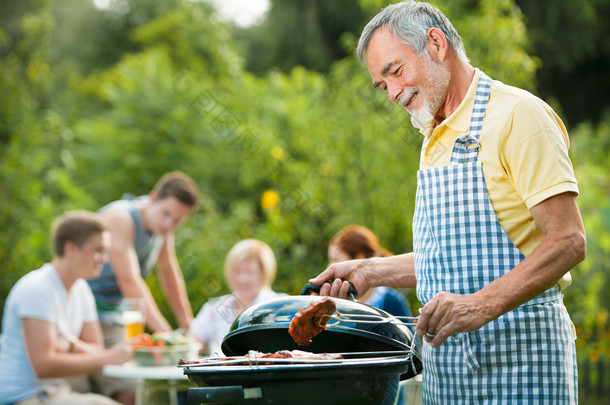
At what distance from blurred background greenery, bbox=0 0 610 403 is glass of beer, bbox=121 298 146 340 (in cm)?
177

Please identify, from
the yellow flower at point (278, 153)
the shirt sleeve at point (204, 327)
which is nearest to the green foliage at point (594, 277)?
the yellow flower at point (278, 153)

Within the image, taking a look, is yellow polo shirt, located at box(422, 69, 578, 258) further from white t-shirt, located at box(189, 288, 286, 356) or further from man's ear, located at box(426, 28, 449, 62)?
white t-shirt, located at box(189, 288, 286, 356)

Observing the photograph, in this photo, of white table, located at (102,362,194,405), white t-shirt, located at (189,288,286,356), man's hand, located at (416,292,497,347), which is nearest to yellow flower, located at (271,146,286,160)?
white t-shirt, located at (189,288,286,356)

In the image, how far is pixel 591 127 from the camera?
11125 millimetres

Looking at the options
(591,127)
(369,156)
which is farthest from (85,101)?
(369,156)

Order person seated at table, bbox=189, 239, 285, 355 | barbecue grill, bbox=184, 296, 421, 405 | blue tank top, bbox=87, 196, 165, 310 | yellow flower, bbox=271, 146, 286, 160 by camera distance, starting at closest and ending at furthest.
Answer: barbecue grill, bbox=184, 296, 421, 405, person seated at table, bbox=189, 239, 285, 355, blue tank top, bbox=87, 196, 165, 310, yellow flower, bbox=271, 146, 286, 160

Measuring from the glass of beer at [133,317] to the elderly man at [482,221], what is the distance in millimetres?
2621

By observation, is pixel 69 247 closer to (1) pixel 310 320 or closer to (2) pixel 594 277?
(1) pixel 310 320

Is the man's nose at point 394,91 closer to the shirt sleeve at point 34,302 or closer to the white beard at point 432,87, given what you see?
the white beard at point 432,87

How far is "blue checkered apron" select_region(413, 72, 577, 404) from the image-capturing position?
183 centimetres

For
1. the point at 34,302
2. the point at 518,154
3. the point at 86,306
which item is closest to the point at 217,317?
the point at 86,306

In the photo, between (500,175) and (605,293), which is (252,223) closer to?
(605,293)

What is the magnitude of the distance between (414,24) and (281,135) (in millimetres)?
5301

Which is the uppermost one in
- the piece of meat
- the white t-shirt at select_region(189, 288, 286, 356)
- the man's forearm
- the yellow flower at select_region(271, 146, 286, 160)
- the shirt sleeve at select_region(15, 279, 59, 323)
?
the yellow flower at select_region(271, 146, 286, 160)
